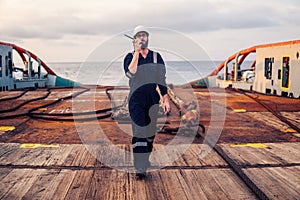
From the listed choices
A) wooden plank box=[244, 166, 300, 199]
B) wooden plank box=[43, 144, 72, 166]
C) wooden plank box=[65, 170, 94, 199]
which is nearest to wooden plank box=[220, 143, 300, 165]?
wooden plank box=[244, 166, 300, 199]

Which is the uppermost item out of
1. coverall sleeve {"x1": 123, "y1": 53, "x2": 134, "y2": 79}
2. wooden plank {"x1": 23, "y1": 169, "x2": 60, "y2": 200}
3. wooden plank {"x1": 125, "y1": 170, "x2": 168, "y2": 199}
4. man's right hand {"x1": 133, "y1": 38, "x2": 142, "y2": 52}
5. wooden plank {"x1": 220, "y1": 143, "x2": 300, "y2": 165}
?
man's right hand {"x1": 133, "y1": 38, "x2": 142, "y2": 52}

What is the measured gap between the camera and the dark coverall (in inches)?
149

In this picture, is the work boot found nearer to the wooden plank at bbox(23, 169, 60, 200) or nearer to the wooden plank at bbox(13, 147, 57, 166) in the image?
the wooden plank at bbox(23, 169, 60, 200)

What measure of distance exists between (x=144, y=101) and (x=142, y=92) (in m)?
0.11

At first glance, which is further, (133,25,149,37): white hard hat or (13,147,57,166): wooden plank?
(13,147,57,166): wooden plank

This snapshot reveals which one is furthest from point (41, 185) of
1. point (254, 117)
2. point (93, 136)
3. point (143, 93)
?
point (254, 117)

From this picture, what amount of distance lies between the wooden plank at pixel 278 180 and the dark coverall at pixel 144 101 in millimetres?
1308

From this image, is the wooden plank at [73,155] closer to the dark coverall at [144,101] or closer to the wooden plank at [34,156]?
the wooden plank at [34,156]

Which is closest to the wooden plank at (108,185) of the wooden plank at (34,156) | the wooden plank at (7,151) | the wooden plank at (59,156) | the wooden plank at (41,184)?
the wooden plank at (41,184)

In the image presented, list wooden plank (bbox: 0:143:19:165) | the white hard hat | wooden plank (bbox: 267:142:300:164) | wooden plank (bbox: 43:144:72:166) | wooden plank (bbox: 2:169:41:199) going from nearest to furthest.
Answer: wooden plank (bbox: 2:169:41:199)
the white hard hat
wooden plank (bbox: 43:144:72:166)
wooden plank (bbox: 0:143:19:165)
wooden plank (bbox: 267:142:300:164)

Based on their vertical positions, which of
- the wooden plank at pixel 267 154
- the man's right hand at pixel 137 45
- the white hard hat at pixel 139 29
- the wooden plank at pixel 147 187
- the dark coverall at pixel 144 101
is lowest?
the wooden plank at pixel 147 187

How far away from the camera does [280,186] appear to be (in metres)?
3.48

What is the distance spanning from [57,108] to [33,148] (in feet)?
15.0

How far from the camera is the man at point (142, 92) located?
12.4 feet
